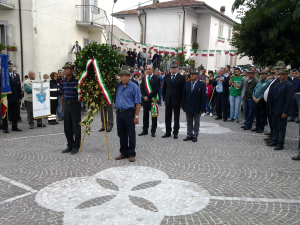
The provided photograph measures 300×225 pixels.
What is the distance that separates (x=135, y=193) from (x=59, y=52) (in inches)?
622

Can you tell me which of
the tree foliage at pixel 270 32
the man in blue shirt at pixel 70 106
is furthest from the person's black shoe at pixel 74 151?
the tree foliage at pixel 270 32

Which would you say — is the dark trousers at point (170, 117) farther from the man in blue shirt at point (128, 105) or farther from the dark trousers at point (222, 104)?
the dark trousers at point (222, 104)

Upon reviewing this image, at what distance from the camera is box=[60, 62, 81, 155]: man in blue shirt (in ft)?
21.9

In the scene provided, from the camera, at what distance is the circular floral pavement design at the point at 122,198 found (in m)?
3.84

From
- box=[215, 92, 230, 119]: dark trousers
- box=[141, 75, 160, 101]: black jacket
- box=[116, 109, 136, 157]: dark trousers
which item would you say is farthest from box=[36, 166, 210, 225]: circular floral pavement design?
box=[215, 92, 230, 119]: dark trousers

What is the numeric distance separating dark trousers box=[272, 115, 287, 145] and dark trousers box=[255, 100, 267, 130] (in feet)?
5.72

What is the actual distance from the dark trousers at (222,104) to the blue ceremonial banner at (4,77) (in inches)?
329

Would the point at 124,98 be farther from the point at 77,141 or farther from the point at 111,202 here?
the point at 111,202

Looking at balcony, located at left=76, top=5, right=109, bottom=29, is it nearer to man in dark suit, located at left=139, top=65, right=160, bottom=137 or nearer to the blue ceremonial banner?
the blue ceremonial banner

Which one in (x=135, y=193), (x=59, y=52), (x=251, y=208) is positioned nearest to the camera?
(x=251, y=208)

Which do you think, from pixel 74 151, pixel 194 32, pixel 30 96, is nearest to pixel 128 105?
pixel 74 151

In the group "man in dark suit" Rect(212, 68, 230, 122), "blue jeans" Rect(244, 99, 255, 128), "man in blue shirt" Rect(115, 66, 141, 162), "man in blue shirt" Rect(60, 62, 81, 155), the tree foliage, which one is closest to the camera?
"man in blue shirt" Rect(115, 66, 141, 162)

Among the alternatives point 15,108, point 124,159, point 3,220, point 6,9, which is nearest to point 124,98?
point 124,159

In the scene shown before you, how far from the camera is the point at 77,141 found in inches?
272
